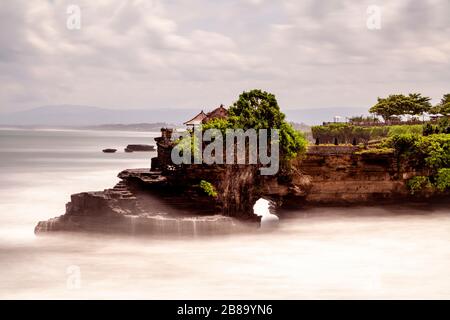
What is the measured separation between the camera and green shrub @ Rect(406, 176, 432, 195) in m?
37.3

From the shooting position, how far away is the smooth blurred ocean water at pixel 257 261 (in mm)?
22938

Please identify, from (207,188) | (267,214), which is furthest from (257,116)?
(267,214)

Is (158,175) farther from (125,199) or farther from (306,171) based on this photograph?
(306,171)

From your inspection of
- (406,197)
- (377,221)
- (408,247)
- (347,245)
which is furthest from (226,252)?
(406,197)

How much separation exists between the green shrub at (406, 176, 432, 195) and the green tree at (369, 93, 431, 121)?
13653mm

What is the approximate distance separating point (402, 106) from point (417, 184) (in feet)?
48.0

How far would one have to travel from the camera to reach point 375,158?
37312 mm

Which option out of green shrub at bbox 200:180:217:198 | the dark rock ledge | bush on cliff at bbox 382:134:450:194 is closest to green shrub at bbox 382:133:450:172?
bush on cliff at bbox 382:134:450:194

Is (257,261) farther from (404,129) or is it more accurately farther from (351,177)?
(404,129)

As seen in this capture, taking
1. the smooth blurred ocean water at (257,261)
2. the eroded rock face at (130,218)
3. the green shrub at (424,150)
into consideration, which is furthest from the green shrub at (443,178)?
the eroded rock face at (130,218)

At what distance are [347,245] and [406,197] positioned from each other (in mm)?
9344

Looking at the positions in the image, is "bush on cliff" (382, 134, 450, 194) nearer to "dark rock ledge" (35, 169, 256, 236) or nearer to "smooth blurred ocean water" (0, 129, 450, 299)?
"smooth blurred ocean water" (0, 129, 450, 299)

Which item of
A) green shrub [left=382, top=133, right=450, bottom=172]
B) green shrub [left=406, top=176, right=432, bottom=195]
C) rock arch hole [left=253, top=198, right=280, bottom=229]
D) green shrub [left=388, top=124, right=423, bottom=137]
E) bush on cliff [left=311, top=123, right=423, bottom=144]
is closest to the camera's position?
rock arch hole [left=253, top=198, right=280, bottom=229]

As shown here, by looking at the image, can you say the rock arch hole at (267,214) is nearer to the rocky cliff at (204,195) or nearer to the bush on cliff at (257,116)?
the rocky cliff at (204,195)
